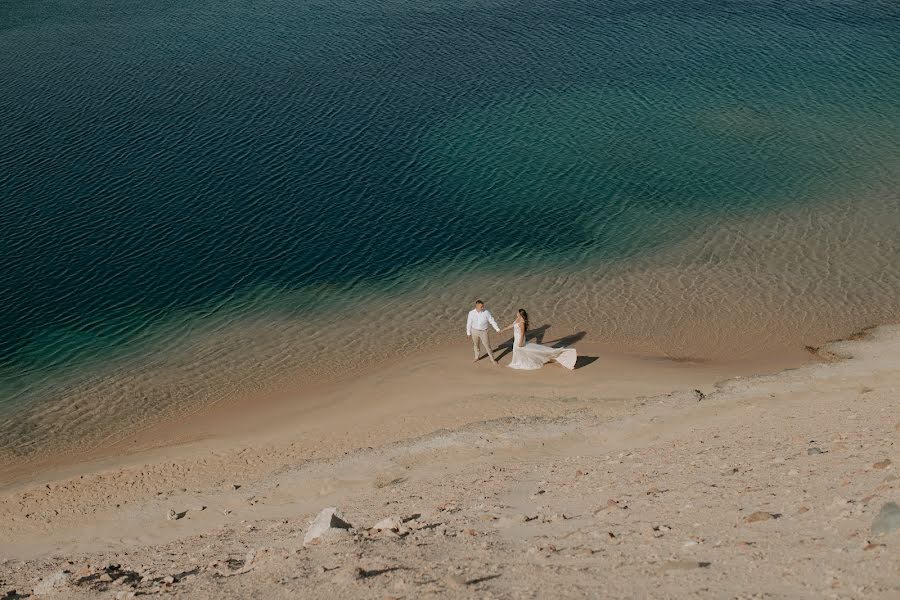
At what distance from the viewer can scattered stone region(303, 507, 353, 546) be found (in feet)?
46.2

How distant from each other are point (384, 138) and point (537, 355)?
779 inches

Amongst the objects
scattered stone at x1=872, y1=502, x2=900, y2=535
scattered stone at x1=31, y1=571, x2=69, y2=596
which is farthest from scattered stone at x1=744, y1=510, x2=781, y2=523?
scattered stone at x1=31, y1=571, x2=69, y2=596

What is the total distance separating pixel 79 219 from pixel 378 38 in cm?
2429

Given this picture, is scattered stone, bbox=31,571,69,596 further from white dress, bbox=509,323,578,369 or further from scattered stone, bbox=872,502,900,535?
scattered stone, bbox=872,502,900,535


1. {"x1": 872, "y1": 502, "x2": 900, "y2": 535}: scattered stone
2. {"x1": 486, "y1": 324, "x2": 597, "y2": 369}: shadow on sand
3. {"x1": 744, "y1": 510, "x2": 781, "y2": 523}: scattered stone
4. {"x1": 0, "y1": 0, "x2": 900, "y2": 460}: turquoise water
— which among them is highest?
{"x1": 0, "y1": 0, "x2": 900, "y2": 460}: turquoise water

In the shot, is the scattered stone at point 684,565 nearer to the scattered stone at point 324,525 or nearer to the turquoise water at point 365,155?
the scattered stone at point 324,525

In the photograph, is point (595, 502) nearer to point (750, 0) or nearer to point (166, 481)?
point (166, 481)

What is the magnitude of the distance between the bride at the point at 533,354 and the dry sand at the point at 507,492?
347mm

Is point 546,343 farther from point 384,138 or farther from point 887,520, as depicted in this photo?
point 384,138

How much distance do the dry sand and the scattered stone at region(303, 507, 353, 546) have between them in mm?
123

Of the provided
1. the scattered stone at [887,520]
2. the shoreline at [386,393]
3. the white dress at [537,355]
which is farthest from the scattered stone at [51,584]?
the scattered stone at [887,520]

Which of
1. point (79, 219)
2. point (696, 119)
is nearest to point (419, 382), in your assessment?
point (79, 219)

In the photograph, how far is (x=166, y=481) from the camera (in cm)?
1906

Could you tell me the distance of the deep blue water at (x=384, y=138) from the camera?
3027cm
